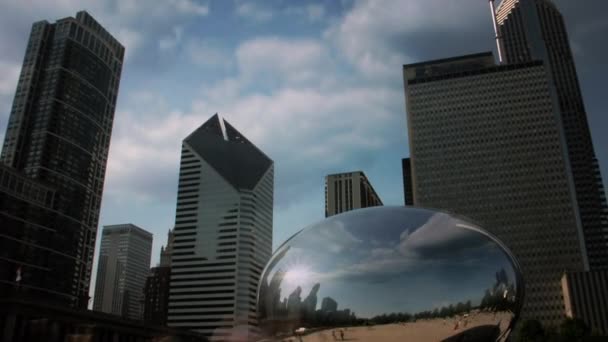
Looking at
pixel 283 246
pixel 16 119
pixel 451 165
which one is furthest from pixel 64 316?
pixel 451 165

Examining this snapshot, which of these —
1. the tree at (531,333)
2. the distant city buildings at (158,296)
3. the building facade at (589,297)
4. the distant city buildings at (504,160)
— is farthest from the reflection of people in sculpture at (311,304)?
the distant city buildings at (158,296)

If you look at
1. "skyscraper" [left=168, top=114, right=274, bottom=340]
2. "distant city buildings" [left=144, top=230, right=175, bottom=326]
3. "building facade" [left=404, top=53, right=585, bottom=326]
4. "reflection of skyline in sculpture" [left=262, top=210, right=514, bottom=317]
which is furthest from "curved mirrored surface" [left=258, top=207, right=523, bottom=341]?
"distant city buildings" [left=144, top=230, right=175, bottom=326]

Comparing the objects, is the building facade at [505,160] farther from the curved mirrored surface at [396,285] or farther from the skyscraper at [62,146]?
the curved mirrored surface at [396,285]

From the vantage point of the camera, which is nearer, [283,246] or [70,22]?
[283,246]

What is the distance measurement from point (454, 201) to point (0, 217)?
9454cm

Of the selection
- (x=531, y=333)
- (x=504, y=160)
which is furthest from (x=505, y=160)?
(x=531, y=333)

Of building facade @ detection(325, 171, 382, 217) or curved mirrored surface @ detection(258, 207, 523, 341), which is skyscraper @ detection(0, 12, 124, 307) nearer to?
building facade @ detection(325, 171, 382, 217)

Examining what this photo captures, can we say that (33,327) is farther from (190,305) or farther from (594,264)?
(594,264)

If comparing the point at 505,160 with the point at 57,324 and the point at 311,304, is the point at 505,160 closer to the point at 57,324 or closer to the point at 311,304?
the point at 57,324

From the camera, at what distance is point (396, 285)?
520cm

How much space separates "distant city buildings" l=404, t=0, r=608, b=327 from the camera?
123312 millimetres

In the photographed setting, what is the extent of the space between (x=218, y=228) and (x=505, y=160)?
87449 millimetres

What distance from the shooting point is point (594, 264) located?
161m

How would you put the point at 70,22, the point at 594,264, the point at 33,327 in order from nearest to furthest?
the point at 33,327 → the point at 70,22 → the point at 594,264
